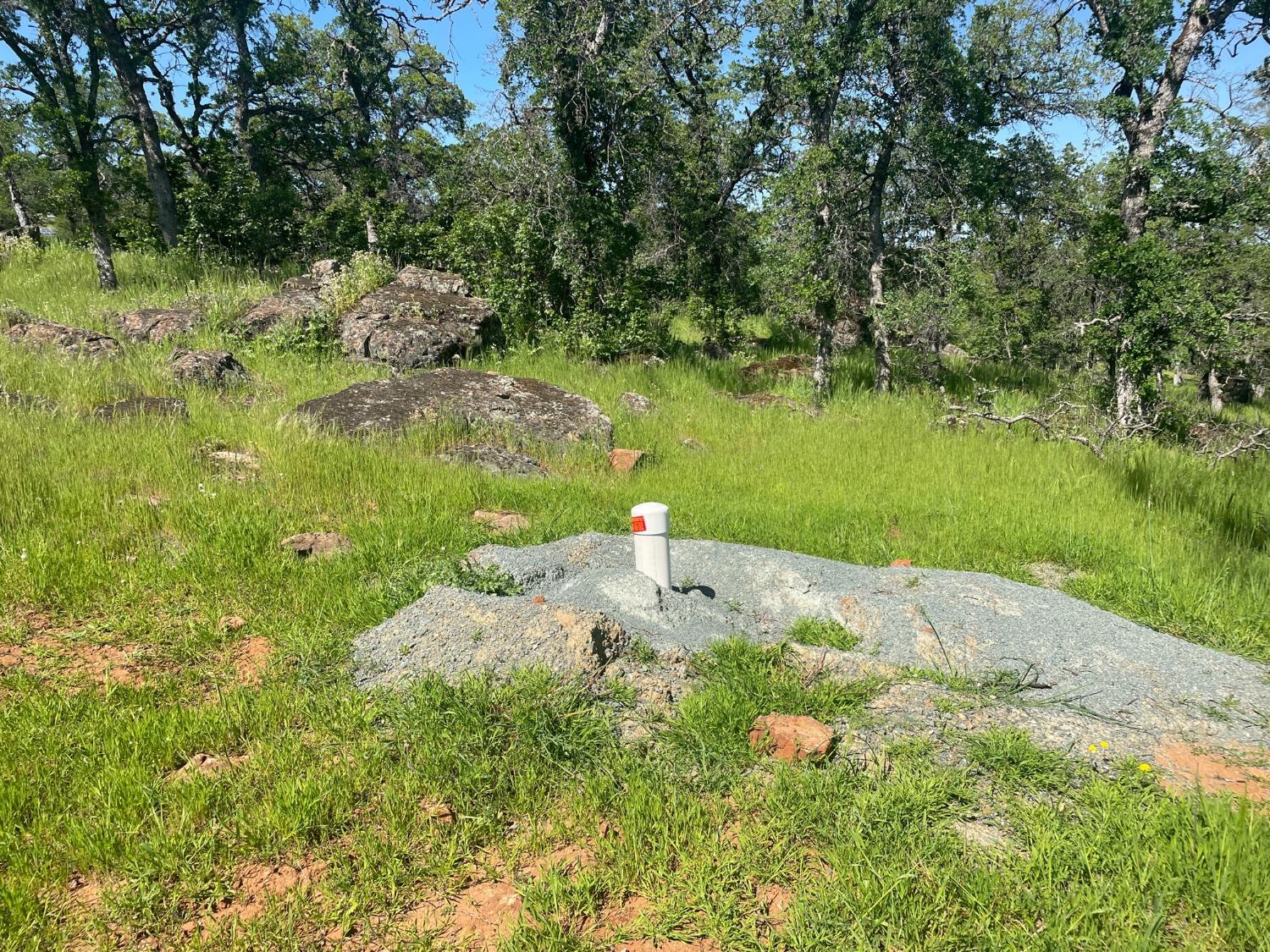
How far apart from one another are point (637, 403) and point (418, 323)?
13.2 ft

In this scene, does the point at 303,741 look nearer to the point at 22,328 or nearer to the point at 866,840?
the point at 866,840

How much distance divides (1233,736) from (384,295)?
12049 mm

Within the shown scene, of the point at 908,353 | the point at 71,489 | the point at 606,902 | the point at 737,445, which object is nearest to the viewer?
the point at 606,902

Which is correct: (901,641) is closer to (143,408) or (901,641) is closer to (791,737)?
(791,737)

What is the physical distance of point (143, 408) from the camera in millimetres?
6844

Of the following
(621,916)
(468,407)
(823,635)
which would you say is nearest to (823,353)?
(468,407)

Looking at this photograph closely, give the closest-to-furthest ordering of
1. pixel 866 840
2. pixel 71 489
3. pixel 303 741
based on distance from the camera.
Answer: pixel 866 840
pixel 303 741
pixel 71 489

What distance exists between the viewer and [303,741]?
2.92 meters

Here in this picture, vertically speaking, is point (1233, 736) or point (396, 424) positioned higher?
point (396, 424)

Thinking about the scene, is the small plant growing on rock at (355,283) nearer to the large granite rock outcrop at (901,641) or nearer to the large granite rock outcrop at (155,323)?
the large granite rock outcrop at (155,323)

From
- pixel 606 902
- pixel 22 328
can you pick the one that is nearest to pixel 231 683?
pixel 606 902

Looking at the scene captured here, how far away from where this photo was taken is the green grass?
214 cm

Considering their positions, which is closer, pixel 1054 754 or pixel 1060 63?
pixel 1054 754

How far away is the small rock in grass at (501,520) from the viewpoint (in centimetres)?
554
